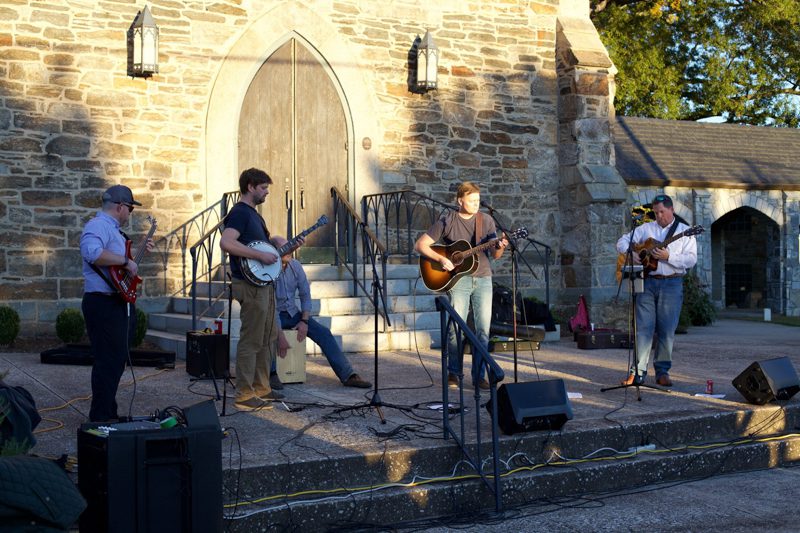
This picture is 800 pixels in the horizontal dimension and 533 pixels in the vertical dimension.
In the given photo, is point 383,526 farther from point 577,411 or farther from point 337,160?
point 337,160

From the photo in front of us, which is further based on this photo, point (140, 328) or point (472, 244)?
point (140, 328)

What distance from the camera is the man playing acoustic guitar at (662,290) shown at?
7.89 metres

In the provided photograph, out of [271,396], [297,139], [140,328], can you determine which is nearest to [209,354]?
Answer: [271,396]

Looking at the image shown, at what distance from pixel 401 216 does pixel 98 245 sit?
683 cm

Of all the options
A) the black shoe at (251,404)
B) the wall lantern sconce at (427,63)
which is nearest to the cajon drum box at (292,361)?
the black shoe at (251,404)

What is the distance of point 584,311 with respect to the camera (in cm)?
1238

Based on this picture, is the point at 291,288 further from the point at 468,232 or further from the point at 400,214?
the point at 400,214

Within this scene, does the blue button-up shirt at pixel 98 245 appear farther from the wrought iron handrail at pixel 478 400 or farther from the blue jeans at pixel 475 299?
the blue jeans at pixel 475 299

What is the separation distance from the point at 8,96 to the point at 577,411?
7.17 meters

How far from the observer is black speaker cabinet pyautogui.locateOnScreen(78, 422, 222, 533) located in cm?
421

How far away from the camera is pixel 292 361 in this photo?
7.97 m

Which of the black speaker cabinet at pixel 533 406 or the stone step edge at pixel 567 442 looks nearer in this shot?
the stone step edge at pixel 567 442

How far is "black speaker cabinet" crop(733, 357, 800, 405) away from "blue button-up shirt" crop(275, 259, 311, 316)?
350 centimetres

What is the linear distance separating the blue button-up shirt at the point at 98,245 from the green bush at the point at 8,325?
14.0ft
